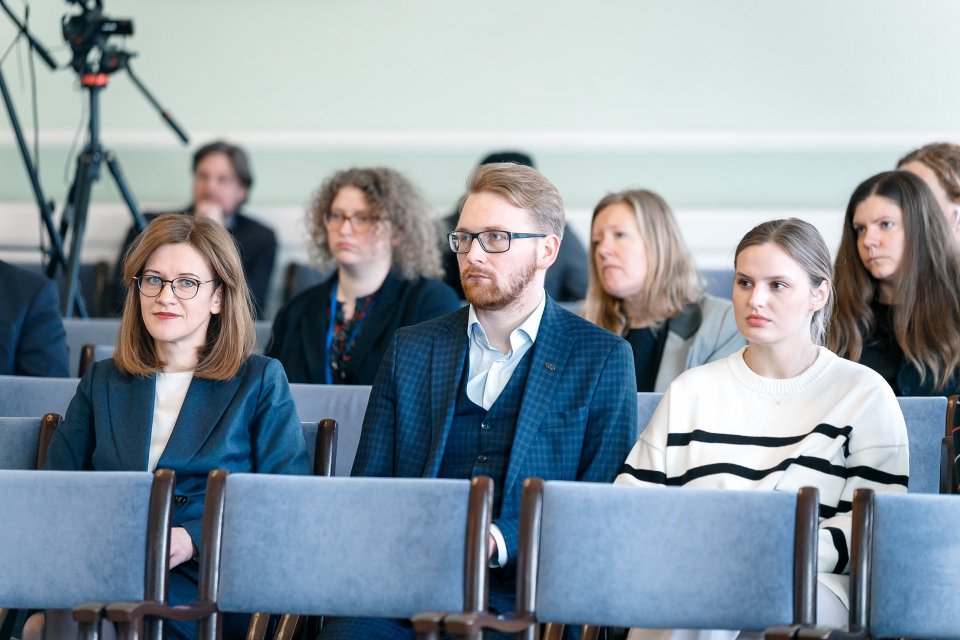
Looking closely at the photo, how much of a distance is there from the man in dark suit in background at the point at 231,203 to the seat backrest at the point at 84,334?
85cm

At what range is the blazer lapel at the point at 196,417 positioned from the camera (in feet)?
7.88

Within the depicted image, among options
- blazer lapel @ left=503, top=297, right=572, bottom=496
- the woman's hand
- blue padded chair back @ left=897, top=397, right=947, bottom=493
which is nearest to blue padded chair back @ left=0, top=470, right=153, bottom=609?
the woman's hand

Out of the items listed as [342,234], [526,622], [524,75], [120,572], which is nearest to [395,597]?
[526,622]

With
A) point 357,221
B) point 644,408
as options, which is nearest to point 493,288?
point 644,408

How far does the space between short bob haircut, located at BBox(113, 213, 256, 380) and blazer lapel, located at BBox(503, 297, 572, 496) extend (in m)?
0.61

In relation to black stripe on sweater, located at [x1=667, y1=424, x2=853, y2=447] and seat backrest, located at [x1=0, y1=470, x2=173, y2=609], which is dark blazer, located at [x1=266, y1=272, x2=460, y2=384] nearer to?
black stripe on sweater, located at [x1=667, y1=424, x2=853, y2=447]

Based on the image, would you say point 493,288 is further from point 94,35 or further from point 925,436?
point 94,35

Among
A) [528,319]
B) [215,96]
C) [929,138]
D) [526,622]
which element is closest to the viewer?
[526,622]

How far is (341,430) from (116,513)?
0.87 meters

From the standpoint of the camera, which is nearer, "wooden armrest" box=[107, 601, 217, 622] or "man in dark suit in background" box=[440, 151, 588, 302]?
"wooden armrest" box=[107, 601, 217, 622]

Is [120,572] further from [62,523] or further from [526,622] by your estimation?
[526,622]

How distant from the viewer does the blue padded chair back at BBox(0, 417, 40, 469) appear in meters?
2.49

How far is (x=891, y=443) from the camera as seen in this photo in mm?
2174

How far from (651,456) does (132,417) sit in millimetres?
1009
